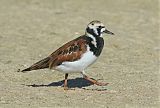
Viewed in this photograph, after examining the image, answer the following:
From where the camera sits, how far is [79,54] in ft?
30.2

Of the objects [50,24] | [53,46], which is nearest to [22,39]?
[53,46]

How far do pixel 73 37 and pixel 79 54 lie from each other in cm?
497

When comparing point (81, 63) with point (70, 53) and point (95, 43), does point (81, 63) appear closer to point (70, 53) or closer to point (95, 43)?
point (70, 53)

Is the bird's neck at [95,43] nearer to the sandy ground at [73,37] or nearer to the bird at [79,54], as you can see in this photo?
the bird at [79,54]

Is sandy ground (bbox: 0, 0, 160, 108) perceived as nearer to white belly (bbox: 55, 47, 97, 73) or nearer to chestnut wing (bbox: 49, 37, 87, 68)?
white belly (bbox: 55, 47, 97, 73)

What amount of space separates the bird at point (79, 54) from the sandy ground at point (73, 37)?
382mm

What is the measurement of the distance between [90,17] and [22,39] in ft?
10.6

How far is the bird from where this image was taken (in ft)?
30.1

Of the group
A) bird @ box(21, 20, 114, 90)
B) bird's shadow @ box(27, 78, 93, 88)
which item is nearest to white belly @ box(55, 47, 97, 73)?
bird @ box(21, 20, 114, 90)

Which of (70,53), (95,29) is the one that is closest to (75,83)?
(70,53)

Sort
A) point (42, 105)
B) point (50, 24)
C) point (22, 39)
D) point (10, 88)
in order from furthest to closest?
point (50, 24) < point (22, 39) < point (10, 88) < point (42, 105)

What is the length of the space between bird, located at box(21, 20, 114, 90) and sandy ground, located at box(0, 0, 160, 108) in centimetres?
38

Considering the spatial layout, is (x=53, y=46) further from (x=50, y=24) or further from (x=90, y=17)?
(x=90, y=17)

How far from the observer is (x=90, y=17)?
1647 centimetres
